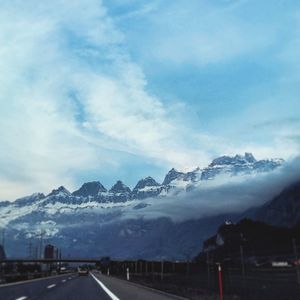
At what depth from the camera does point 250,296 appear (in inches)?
903

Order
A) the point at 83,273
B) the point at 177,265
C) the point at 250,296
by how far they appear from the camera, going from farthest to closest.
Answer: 1. the point at 83,273
2. the point at 177,265
3. the point at 250,296

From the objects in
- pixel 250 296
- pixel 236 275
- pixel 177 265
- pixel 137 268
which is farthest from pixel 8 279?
pixel 137 268

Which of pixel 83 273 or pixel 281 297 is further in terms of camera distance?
pixel 83 273

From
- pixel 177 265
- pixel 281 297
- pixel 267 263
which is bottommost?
pixel 281 297

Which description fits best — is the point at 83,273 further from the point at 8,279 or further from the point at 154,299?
the point at 154,299

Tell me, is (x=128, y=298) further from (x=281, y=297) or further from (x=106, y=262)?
(x=106, y=262)

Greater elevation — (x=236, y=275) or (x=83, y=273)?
(x=83, y=273)

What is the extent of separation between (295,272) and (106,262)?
15381 centimetres

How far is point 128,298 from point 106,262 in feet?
476

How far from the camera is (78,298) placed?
27.2 metres

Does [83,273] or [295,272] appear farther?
[83,273]

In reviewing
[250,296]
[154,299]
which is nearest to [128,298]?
[154,299]

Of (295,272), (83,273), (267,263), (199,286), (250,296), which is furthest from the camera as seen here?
(83,273)

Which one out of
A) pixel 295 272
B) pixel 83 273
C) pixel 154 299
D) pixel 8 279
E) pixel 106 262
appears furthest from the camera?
pixel 106 262
